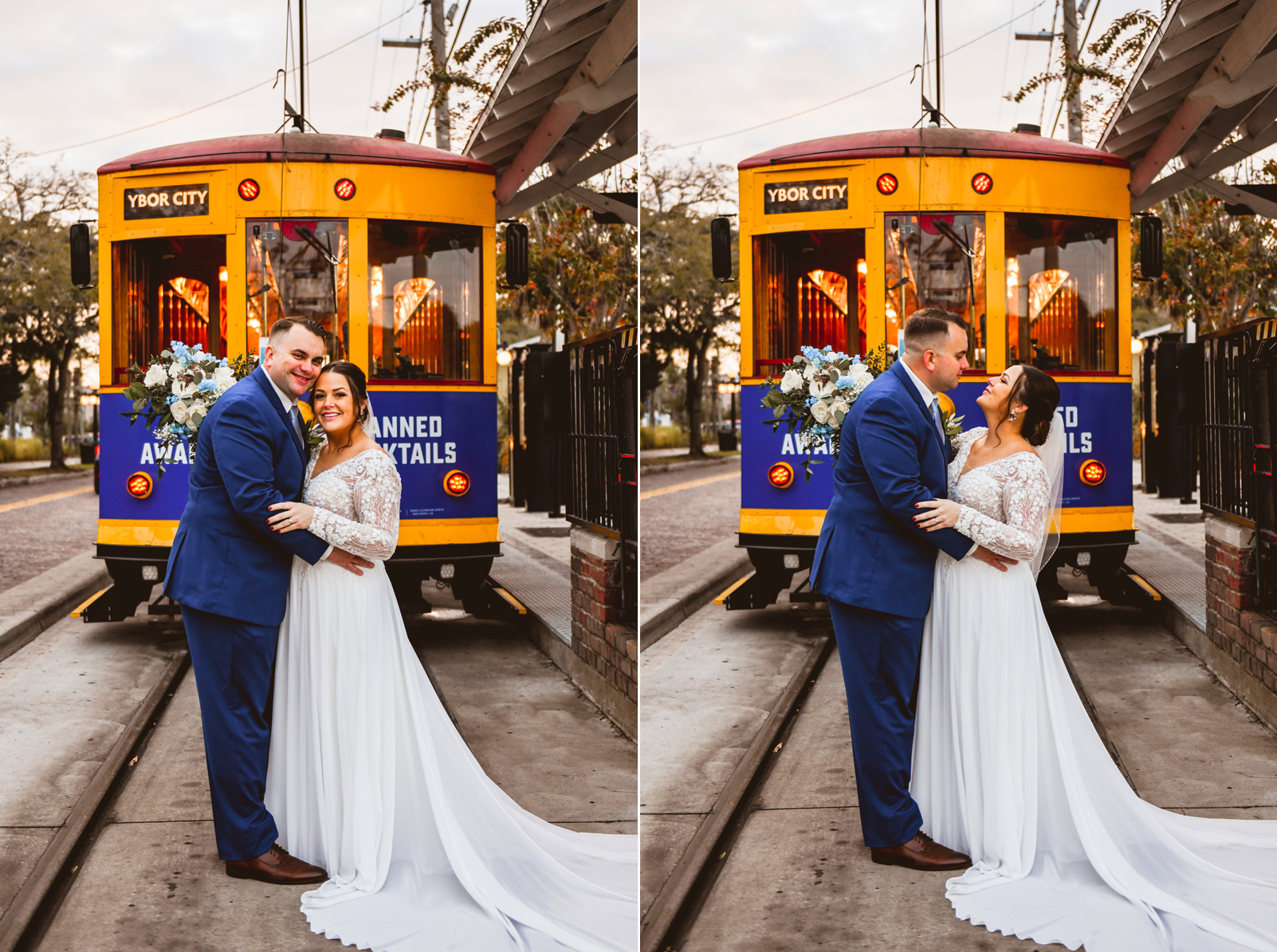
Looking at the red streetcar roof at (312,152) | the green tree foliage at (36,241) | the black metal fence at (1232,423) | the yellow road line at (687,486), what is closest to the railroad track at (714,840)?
the black metal fence at (1232,423)

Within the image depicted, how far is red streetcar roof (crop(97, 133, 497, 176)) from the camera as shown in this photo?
642cm

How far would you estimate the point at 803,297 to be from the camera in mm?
6949

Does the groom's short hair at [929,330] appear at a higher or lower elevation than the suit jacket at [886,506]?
higher

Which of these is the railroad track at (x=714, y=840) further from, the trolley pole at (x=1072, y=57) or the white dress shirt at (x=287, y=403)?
the trolley pole at (x=1072, y=57)

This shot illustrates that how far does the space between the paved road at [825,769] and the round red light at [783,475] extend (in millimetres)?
972

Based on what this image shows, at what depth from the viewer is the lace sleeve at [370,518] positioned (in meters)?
3.53

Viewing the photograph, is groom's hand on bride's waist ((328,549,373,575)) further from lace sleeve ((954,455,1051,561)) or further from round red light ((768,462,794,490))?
round red light ((768,462,794,490))

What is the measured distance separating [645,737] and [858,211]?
3076 mm

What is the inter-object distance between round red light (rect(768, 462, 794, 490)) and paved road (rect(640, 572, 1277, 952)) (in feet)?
3.19

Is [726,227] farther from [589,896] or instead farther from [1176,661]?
[589,896]

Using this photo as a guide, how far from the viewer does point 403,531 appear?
6180mm

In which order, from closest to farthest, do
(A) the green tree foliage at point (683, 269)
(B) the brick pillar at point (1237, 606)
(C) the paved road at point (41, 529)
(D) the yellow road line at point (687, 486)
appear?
1. (B) the brick pillar at point (1237, 606)
2. (C) the paved road at point (41, 529)
3. (A) the green tree foliage at point (683, 269)
4. (D) the yellow road line at point (687, 486)

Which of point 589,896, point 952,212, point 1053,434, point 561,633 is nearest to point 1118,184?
point 952,212

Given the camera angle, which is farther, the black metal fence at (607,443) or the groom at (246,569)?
the black metal fence at (607,443)
